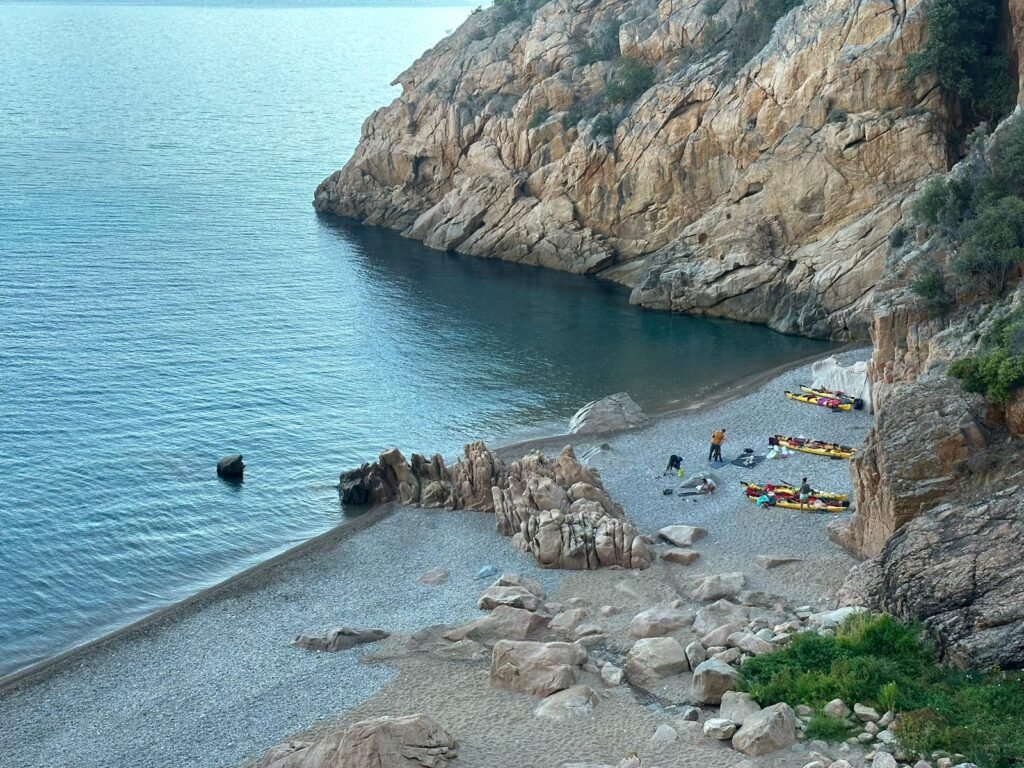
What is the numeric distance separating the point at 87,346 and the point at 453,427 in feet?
75.1

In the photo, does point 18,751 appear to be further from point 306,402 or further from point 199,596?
point 306,402

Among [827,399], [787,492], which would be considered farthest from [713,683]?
[827,399]

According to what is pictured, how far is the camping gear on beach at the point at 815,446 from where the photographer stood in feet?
169

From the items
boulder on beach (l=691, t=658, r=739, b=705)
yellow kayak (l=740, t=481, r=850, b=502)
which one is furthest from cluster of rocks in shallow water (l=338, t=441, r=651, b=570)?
boulder on beach (l=691, t=658, r=739, b=705)

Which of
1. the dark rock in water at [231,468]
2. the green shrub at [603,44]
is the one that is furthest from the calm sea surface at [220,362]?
the green shrub at [603,44]

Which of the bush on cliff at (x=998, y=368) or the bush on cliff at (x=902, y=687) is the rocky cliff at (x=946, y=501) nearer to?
the bush on cliff at (x=998, y=368)

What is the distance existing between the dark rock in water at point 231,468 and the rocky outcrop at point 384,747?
26.3 meters

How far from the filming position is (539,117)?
93.1 metres

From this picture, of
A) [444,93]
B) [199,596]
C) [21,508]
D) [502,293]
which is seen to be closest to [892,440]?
[199,596]

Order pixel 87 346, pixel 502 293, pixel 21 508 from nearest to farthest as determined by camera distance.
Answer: pixel 21 508 < pixel 87 346 < pixel 502 293

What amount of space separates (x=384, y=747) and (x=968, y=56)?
59433mm

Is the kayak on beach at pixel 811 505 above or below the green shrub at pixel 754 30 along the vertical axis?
below

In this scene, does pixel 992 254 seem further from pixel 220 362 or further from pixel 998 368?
pixel 220 362

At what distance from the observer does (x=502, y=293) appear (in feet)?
279
